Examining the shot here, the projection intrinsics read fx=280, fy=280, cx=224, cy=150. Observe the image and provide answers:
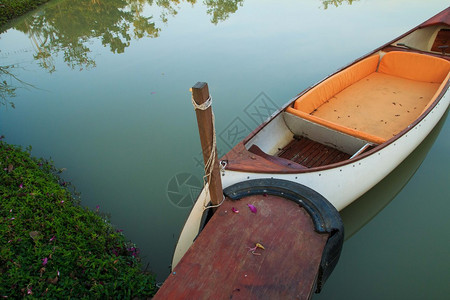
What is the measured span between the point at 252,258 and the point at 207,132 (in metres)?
0.90

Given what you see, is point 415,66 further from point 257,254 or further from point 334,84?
point 257,254

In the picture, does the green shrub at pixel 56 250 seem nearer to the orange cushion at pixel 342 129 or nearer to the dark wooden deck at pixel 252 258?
the dark wooden deck at pixel 252 258

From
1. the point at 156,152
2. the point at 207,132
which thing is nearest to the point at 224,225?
the point at 207,132

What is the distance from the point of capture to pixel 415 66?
4469 millimetres

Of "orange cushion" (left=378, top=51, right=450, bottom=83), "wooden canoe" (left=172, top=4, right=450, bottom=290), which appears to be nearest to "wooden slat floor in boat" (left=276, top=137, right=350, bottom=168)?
"wooden canoe" (left=172, top=4, right=450, bottom=290)

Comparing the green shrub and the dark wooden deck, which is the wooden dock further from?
the green shrub

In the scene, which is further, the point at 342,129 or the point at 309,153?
the point at 309,153

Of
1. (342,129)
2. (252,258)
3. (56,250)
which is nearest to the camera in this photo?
(252,258)

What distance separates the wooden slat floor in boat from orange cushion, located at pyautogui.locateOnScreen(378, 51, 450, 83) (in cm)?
237

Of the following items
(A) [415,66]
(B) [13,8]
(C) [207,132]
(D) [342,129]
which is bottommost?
(A) [415,66]

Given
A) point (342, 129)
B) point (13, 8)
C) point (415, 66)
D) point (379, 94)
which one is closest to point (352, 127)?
point (342, 129)

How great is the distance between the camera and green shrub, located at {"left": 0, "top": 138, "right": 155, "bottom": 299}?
Answer: 2.05 m

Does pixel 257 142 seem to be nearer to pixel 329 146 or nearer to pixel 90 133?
pixel 329 146

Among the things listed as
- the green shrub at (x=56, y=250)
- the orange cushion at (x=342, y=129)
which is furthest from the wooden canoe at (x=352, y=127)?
the green shrub at (x=56, y=250)
